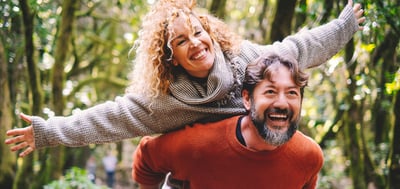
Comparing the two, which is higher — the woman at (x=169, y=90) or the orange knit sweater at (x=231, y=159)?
the woman at (x=169, y=90)

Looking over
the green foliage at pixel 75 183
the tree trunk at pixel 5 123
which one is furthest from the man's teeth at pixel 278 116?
the green foliage at pixel 75 183

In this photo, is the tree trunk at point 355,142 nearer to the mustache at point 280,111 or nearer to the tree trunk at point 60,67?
the tree trunk at point 60,67

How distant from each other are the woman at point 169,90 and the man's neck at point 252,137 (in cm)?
15

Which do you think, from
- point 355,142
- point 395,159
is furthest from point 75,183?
point 395,159

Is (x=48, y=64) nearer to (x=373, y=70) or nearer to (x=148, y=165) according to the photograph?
(x=373, y=70)

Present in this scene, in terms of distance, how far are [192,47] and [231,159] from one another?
58cm

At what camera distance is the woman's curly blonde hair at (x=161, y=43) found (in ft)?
9.34

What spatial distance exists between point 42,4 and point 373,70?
322 centimetres

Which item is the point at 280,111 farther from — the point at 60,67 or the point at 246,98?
the point at 60,67

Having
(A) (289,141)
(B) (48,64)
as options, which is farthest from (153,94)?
(B) (48,64)

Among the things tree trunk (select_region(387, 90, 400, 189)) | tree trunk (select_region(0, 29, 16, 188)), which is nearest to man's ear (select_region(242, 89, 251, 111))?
tree trunk (select_region(387, 90, 400, 189))

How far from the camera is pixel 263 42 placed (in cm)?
587

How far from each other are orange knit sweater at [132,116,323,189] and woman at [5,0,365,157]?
11 centimetres

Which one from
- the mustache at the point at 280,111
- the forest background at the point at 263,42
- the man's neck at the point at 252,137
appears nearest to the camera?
the mustache at the point at 280,111
